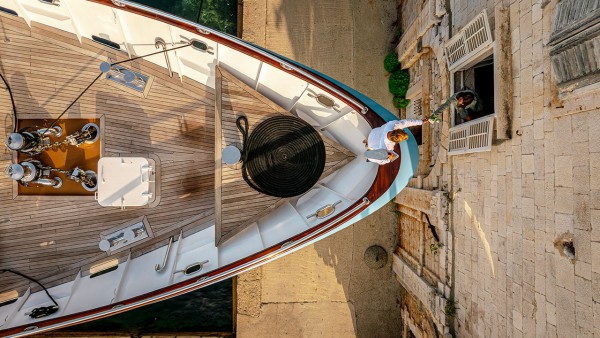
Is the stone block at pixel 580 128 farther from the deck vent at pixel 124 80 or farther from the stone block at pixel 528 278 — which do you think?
the deck vent at pixel 124 80

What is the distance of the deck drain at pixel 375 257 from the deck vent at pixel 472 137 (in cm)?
306

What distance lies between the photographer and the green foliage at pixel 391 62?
670cm

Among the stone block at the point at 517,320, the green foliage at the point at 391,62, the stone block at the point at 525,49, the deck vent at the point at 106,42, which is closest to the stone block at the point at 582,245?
the stone block at the point at 517,320

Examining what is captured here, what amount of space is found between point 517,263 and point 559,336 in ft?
2.41

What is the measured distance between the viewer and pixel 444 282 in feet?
16.2

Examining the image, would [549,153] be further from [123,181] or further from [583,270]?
[123,181]

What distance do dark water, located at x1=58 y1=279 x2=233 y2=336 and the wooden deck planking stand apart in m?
2.79

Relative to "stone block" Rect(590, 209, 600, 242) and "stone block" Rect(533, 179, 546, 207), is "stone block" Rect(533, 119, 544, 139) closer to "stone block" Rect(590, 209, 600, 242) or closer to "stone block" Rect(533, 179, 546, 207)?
"stone block" Rect(533, 179, 546, 207)

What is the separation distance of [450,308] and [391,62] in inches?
177

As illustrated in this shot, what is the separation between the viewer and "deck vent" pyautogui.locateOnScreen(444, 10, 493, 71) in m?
3.96

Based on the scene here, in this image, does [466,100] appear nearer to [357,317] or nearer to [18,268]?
[357,317]

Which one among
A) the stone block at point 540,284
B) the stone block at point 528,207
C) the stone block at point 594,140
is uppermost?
the stone block at point 594,140

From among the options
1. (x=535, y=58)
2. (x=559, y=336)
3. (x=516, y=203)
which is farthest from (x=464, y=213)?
(x=535, y=58)

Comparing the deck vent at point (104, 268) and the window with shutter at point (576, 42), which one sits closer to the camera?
the window with shutter at point (576, 42)
